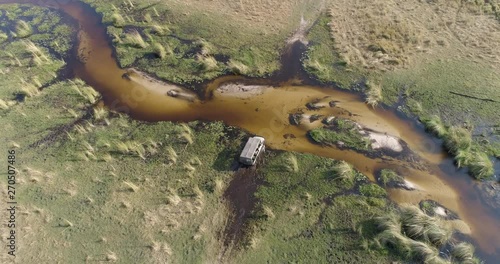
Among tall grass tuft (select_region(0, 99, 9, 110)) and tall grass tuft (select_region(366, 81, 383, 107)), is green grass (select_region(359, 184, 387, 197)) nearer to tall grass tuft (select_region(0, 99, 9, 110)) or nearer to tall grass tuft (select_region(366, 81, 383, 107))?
tall grass tuft (select_region(366, 81, 383, 107))

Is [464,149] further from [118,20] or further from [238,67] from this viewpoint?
[118,20]

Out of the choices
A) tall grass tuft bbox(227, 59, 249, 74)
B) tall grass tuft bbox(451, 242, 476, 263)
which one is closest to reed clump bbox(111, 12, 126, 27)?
tall grass tuft bbox(227, 59, 249, 74)

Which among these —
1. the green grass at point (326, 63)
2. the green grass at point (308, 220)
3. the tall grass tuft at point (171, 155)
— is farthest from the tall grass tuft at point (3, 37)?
the green grass at point (308, 220)

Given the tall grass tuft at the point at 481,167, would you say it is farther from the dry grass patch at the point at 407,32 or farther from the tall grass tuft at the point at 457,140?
the dry grass patch at the point at 407,32

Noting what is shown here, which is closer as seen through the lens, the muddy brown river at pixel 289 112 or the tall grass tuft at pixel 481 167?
the muddy brown river at pixel 289 112

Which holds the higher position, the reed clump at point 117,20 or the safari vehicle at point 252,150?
the reed clump at point 117,20

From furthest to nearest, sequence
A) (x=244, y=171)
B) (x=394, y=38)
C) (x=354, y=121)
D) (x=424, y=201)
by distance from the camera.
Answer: (x=394, y=38) < (x=354, y=121) < (x=244, y=171) < (x=424, y=201)

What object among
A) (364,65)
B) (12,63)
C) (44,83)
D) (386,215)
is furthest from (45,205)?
(364,65)

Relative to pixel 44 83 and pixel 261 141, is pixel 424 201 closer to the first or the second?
pixel 261 141
